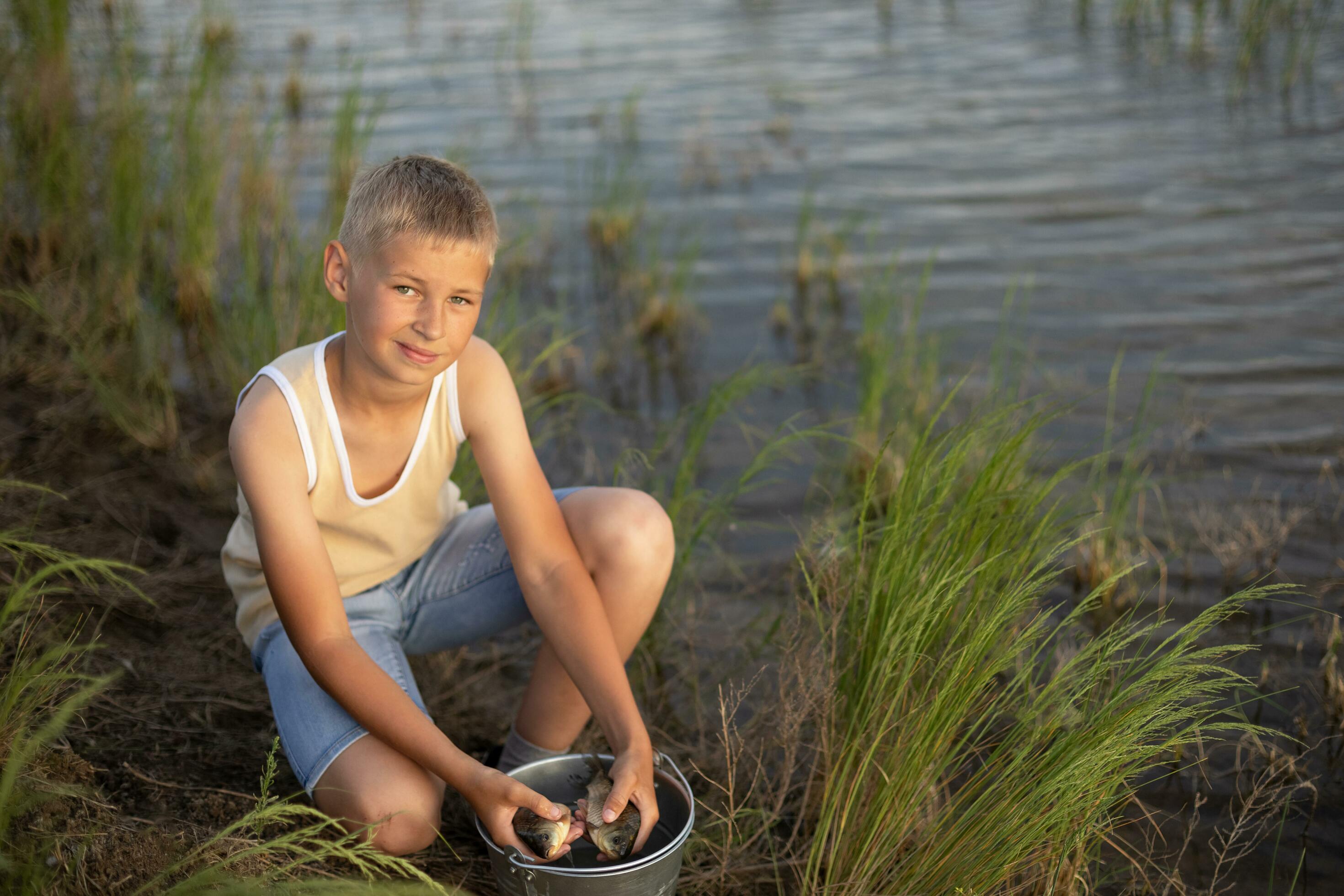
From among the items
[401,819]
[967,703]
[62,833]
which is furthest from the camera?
A: [401,819]

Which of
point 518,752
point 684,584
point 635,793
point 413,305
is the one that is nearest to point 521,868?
point 635,793

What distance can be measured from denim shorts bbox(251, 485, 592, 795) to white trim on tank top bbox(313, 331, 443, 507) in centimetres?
22

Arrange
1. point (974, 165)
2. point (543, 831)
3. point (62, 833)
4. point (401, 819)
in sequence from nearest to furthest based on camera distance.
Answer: point (62, 833) → point (543, 831) → point (401, 819) → point (974, 165)

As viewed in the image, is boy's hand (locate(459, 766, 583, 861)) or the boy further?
the boy

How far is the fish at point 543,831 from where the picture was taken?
174 centimetres

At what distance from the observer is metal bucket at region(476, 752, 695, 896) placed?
1683mm

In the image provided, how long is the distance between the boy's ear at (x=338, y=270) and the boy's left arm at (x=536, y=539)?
27cm

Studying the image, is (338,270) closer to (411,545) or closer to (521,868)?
(411,545)

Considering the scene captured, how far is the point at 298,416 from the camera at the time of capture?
2086 millimetres

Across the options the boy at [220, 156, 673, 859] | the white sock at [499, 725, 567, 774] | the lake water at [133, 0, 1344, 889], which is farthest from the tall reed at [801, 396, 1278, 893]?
the lake water at [133, 0, 1344, 889]

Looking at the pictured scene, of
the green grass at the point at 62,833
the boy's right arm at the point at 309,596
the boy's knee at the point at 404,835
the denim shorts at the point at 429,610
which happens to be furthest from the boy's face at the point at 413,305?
the boy's knee at the point at 404,835

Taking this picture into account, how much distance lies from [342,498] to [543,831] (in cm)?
82

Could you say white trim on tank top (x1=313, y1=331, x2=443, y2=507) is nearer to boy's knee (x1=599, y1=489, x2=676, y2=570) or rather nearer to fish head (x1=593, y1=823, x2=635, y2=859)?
boy's knee (x1=599, y1=489, x2=676, y2=570)

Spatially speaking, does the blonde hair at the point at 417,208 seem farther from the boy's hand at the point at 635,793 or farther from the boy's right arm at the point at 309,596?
the boy's hand at the point at 635,793
